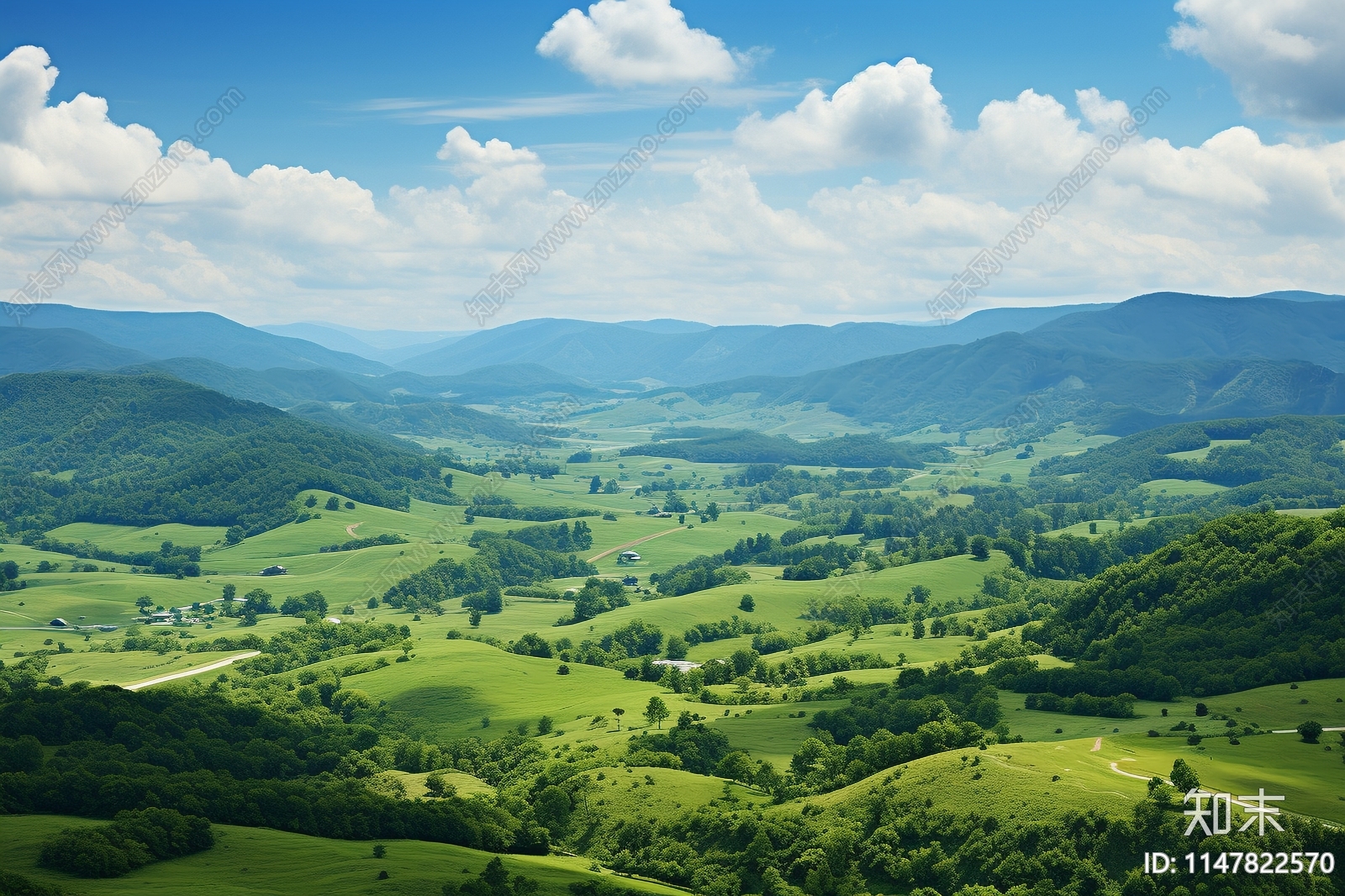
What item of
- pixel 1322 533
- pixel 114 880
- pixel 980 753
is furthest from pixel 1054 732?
pixel 114 880

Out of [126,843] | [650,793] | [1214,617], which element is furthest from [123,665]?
[1214,617]

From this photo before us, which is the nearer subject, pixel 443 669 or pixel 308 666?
pixel 443 669

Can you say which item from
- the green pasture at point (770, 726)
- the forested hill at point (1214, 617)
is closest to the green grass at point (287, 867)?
the green pasture at point (770, 726)

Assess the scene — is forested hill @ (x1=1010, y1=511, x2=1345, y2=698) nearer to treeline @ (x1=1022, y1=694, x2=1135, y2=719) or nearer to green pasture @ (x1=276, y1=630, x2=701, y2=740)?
treeline @ (x1=1022, y1=694, x2=1135, y2=719)

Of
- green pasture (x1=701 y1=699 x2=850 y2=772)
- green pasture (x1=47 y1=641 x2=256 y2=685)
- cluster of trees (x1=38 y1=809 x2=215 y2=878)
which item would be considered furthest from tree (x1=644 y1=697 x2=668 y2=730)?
green pasture (x1=47 y1=641 x2=256 y2=685)

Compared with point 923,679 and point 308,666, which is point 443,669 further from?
point 923,679

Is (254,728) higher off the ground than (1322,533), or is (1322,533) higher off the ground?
(1322,533)

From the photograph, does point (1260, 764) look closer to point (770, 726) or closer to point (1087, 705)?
point (1087, 705)
